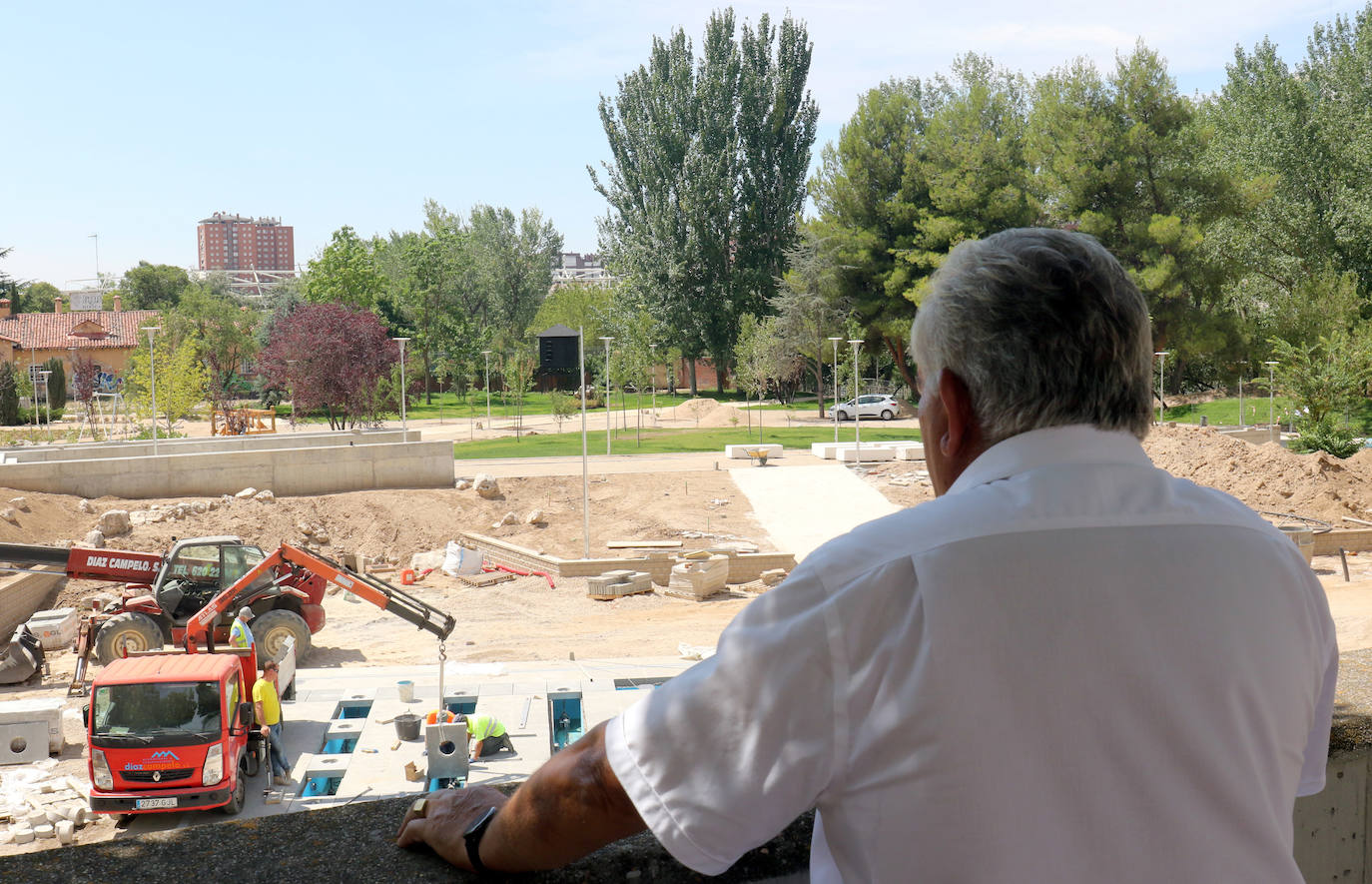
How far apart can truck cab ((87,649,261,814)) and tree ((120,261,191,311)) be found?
87365mm

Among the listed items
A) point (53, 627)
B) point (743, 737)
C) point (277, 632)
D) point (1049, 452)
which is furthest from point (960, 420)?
point (53, 627)

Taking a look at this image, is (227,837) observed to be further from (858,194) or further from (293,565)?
(858,194)

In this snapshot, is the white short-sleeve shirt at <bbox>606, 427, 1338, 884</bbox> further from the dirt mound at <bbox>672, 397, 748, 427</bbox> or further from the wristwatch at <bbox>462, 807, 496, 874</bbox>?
the dirt mound at <bbox>672, 397, 748, 427</bbox>

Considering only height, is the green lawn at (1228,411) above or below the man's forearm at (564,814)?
below

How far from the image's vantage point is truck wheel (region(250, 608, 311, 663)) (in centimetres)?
1605

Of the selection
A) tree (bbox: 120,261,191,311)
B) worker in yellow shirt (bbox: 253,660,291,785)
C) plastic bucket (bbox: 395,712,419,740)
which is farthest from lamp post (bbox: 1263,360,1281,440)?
tree (bbox: 120,261,191,311)

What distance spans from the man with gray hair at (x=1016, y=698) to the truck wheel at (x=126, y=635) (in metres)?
16.6

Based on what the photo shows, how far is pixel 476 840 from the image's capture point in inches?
60.7

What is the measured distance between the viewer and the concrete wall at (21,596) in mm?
18484

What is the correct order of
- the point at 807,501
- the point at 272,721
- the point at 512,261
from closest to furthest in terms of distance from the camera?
the point at 272,721, the point at 807,501, the point at 512,261

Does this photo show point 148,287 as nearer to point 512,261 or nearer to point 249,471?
point 512,261

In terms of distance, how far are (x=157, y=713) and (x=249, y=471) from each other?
17.4m

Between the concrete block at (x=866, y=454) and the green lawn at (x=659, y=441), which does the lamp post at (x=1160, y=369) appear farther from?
the concrete block at (x=866, y=454)

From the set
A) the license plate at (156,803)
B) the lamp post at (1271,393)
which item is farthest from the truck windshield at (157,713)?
the lamp post at (1271,393)
